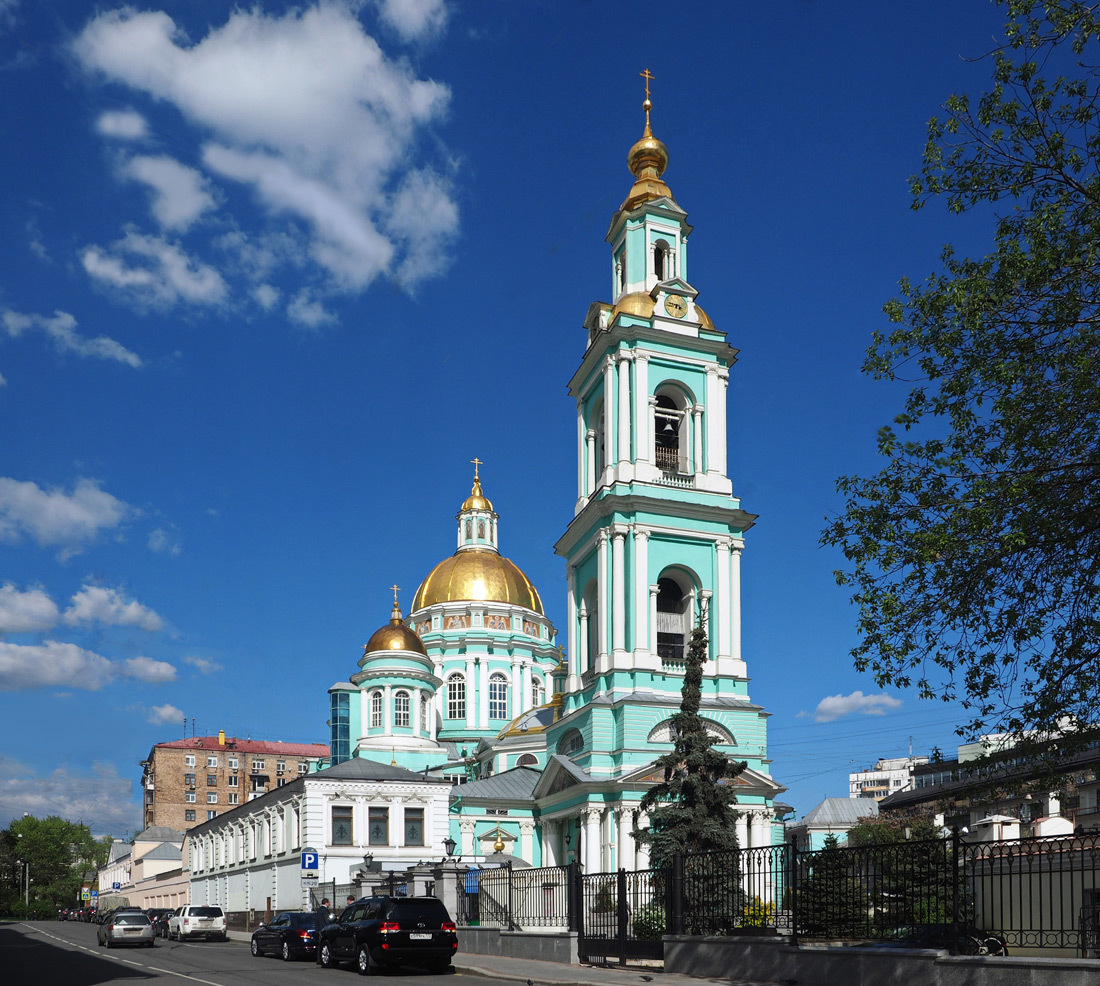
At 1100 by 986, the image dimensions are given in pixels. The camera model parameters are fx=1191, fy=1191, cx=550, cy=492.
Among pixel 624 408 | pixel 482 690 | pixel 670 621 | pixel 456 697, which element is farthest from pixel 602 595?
pixel 456 697

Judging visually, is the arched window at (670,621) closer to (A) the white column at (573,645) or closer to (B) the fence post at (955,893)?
(A) the white column at (573,645)

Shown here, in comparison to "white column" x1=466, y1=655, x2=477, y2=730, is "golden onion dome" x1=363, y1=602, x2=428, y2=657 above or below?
above

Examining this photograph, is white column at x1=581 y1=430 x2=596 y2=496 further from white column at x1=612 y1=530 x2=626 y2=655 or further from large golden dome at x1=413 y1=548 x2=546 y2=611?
large golden dome at x1=413 y1=548 x2=546 y2=611

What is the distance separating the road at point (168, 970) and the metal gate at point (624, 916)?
2731 mm

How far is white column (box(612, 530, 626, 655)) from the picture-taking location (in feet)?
143

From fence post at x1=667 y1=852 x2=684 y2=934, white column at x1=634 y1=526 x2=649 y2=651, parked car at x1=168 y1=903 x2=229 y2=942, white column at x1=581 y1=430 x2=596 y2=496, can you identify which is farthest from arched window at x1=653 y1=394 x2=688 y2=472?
fence post at x1=667 y1=852 x2=684 y2=934

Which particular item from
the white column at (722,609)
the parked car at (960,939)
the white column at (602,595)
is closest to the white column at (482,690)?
the white column at (602,595)

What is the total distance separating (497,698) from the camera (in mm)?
81625

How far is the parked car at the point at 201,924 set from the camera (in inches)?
1592

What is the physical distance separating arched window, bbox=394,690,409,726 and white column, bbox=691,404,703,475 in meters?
26.7

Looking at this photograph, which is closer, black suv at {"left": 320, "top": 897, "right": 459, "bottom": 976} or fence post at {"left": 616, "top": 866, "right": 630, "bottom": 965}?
black suv at {"left": 320, "top": 897, "right": 459, "bottom": 976}

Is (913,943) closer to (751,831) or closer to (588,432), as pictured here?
(751,831)

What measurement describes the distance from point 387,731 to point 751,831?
27165 millimetres

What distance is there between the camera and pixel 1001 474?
14078mm
